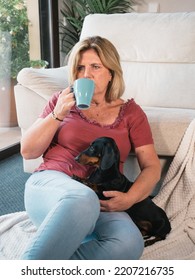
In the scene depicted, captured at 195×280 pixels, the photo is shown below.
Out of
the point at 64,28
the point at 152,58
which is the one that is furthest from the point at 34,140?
the point at 64,28

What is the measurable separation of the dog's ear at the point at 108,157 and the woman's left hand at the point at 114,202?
3.4 inches

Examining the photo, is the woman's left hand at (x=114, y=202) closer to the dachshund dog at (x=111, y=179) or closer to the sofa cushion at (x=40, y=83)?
the dachshund dog at (x=111, y=179)

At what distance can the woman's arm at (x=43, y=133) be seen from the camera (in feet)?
3.45

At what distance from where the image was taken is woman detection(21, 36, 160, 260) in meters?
0.84

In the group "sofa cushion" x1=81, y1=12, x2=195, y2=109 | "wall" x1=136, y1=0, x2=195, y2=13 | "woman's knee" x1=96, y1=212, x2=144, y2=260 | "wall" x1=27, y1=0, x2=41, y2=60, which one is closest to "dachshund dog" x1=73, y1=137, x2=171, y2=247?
"woman's knee" x1=96, y1=212, x2=144, y2=260

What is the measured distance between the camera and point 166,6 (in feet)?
10.8

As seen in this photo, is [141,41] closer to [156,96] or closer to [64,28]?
[156,96]

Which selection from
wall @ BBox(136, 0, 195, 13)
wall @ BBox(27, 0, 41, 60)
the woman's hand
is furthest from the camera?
wall @ BBox(136, 0, 195, 13)

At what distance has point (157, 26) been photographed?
6.85ft

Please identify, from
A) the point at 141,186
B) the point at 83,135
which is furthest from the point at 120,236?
the point at 83,135

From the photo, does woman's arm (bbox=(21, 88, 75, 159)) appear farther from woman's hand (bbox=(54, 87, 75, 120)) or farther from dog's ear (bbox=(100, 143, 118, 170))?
dog's ear (bbox=(100, 143, 118, 170))

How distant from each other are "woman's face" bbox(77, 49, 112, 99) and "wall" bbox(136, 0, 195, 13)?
247 cm

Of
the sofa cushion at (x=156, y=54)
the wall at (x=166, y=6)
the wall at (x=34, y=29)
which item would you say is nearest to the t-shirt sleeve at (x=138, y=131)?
the sofa cushion at (x=156, y=54)
